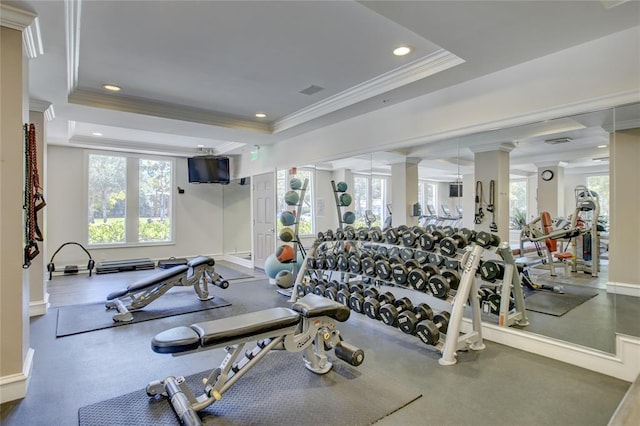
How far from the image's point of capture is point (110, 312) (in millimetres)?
4309

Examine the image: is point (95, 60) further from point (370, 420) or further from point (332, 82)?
point (370, 420)

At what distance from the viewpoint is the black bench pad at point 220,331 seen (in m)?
2.03

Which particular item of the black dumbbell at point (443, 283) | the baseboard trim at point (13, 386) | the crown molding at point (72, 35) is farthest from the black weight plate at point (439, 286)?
the crown molding at point (72, 35)

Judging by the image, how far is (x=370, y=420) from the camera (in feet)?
6.86

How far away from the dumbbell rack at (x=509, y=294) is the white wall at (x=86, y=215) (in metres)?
6.99

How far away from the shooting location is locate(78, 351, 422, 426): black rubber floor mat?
6.91ft

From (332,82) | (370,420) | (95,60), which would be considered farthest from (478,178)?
(95,60)

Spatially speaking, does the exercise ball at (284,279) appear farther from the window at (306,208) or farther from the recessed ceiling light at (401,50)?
the recessed ceiling light at (401,50)

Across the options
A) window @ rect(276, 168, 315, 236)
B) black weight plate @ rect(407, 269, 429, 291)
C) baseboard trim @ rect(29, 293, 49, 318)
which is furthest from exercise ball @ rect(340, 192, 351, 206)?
baseboard trim @ rect(29, 293, 49, 318)

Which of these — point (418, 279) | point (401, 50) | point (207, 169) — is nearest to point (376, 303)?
point (418, 279)

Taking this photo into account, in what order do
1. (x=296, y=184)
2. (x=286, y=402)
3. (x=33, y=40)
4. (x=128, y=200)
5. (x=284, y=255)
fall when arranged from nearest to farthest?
→ 1. (x=286, y=402)
2. (x=33, y=40)
3. (x=284, y=255)
4. (x=296, y=184)
5. (x=128, y=200)

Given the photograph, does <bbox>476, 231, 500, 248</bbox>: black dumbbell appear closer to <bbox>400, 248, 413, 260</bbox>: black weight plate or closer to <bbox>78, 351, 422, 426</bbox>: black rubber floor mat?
<bbox>400, 248, 413, 260</bbox>: black weight plate

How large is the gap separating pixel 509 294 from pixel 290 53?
9.82 ft

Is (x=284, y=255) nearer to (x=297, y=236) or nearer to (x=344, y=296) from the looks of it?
(x=297, y=236)
